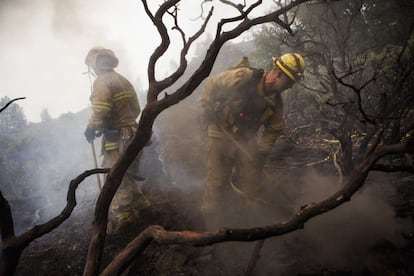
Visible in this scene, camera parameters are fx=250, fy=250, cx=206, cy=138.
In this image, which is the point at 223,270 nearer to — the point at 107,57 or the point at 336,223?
the point at 336,223

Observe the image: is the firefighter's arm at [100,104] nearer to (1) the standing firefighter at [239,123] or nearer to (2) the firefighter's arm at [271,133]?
(1) the standing firefighter at [239,123]

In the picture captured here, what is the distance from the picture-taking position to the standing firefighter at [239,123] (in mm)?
3701

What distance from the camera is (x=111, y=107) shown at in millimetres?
3834

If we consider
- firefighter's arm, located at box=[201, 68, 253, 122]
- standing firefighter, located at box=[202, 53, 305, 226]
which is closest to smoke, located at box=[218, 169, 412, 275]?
standing firefighter, located at box=[202, 53, 305, 226]

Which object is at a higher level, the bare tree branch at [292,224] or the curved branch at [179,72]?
the curved branch at [179,72]

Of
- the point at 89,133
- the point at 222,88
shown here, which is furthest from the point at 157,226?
the point at 89,133

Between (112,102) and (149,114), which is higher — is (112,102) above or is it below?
above

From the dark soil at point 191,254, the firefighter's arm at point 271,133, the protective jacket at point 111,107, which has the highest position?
the protective jacket at point 111,107

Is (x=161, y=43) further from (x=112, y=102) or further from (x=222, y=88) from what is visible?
(x=112, y=102)

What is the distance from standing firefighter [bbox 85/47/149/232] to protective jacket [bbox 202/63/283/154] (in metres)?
1.30

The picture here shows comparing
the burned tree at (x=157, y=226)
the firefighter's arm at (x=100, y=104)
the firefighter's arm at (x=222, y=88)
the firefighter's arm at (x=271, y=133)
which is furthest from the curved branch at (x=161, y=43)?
the firefighter's arm at (x=271, y=133)

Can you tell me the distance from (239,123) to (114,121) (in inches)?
78.8

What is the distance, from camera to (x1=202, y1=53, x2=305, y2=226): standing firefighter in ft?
12.1

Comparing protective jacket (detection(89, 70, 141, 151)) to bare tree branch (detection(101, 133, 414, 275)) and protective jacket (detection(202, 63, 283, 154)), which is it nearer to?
protective jacket (detection(202, 63, 283, 154))
